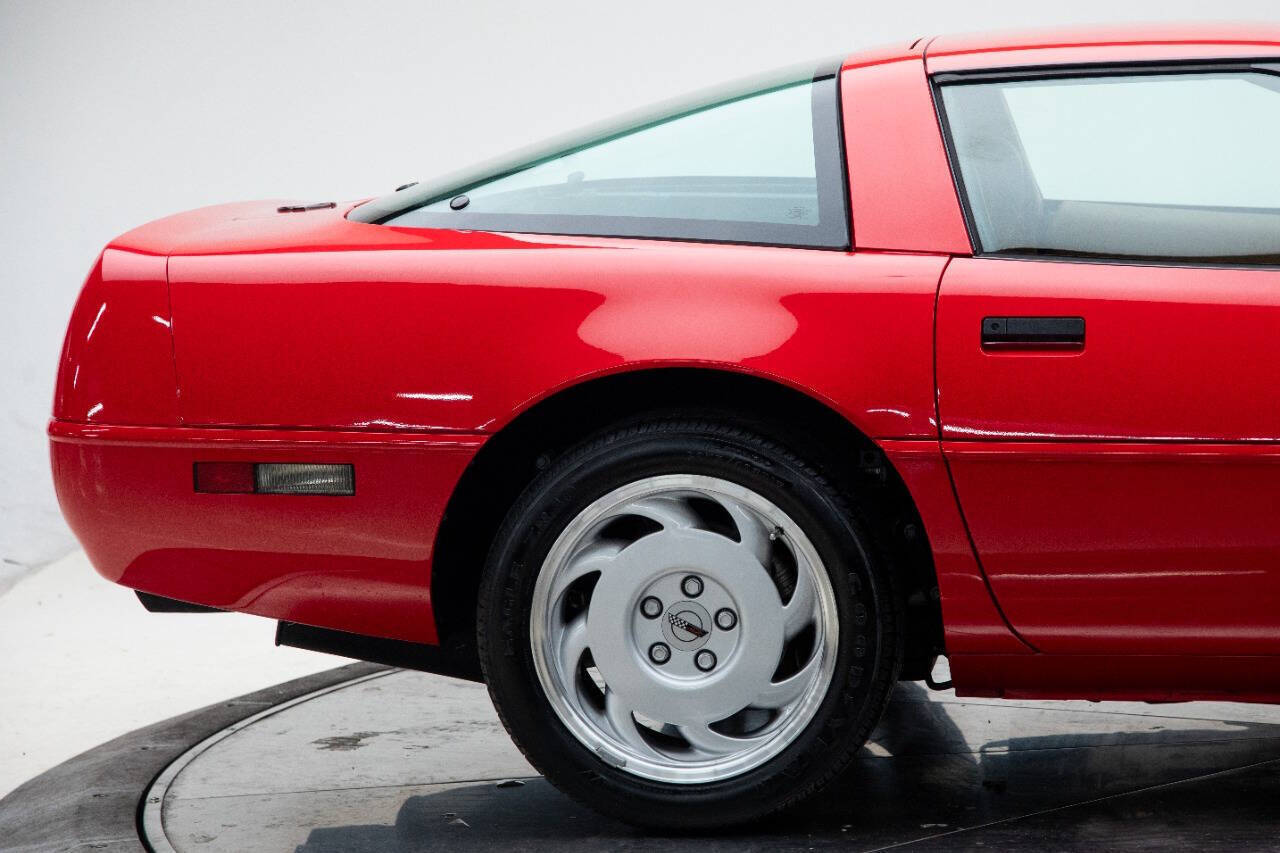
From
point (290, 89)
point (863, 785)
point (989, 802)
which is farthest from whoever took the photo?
point (290, 89)

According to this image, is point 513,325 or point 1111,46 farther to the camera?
point 1111,46

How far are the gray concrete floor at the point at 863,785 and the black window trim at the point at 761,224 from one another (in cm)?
93

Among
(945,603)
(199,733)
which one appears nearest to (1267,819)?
(945,603)

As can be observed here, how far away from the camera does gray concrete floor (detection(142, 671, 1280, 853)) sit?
88.9 inches

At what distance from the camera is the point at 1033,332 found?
2.04 metres

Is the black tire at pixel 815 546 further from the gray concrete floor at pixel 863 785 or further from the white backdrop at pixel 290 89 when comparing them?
the white backdrop at pixel 290 89

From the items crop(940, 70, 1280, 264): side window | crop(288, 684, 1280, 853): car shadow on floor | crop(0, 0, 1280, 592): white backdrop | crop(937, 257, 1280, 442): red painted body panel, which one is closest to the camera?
crop(937, 257, 1280, 442): red painted body panel

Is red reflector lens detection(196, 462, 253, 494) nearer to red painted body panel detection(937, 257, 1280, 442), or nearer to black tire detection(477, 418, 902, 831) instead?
black tire detection(477, 418, 902, 831)

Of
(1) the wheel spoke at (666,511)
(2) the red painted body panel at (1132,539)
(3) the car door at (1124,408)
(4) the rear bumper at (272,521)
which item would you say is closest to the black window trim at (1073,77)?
(3) the car door at (1124,408)

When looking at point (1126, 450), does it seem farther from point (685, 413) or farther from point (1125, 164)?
point (685, 413)

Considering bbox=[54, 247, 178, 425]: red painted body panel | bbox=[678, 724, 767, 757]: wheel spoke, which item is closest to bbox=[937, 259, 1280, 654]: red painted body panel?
bbox=[678, 724, 767, 757]: wheel spoke

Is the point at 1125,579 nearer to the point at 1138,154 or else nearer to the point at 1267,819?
the point at 1267,819

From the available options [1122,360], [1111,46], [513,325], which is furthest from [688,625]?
[1111,46]

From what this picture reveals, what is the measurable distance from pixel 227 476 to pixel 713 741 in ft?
2.84
